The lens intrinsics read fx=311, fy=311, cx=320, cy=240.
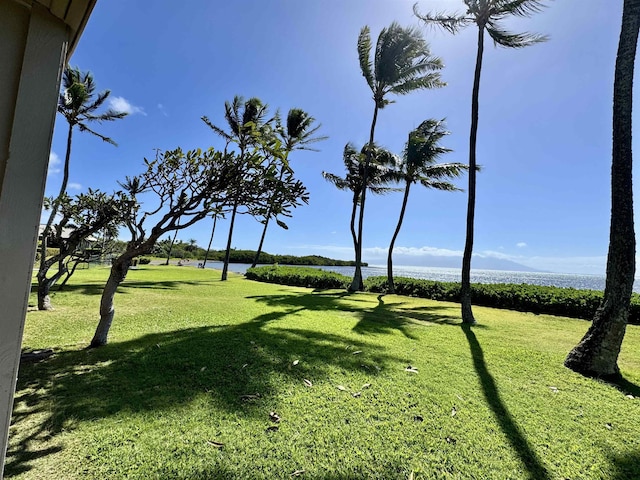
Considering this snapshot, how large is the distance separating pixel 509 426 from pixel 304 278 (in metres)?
15.1

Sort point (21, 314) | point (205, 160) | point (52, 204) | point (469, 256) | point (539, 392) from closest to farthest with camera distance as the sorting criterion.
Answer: point (21, 314) → point (539, 392) → point (205, 160) → point (52, 204) → point (469, 256)

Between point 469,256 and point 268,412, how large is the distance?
6.97m

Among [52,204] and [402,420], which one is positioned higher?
[52,204]

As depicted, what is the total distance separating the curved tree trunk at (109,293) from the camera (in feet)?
14.7

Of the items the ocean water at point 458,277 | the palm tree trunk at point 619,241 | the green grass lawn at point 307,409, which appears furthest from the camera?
the ocean water at point 458,277

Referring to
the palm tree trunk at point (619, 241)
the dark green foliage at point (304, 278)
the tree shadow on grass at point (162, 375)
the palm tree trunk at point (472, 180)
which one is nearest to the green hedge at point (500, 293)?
the dark green foliage at point (304, 278)

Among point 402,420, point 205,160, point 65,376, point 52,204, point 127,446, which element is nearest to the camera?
point 127,446

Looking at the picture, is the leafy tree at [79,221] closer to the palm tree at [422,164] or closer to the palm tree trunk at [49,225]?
the palm tree trunk at [49,225]

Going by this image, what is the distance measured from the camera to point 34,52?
1464 mm

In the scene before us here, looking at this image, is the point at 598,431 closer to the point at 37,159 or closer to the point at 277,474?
the point at 277,474

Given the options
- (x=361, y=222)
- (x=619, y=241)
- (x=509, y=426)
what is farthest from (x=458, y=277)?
(x=509, y=426)

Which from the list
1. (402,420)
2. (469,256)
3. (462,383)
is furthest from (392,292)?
(402,420)

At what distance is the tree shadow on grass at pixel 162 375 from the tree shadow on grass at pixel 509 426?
1.22m

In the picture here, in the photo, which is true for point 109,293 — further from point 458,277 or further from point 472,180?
point 458,277
